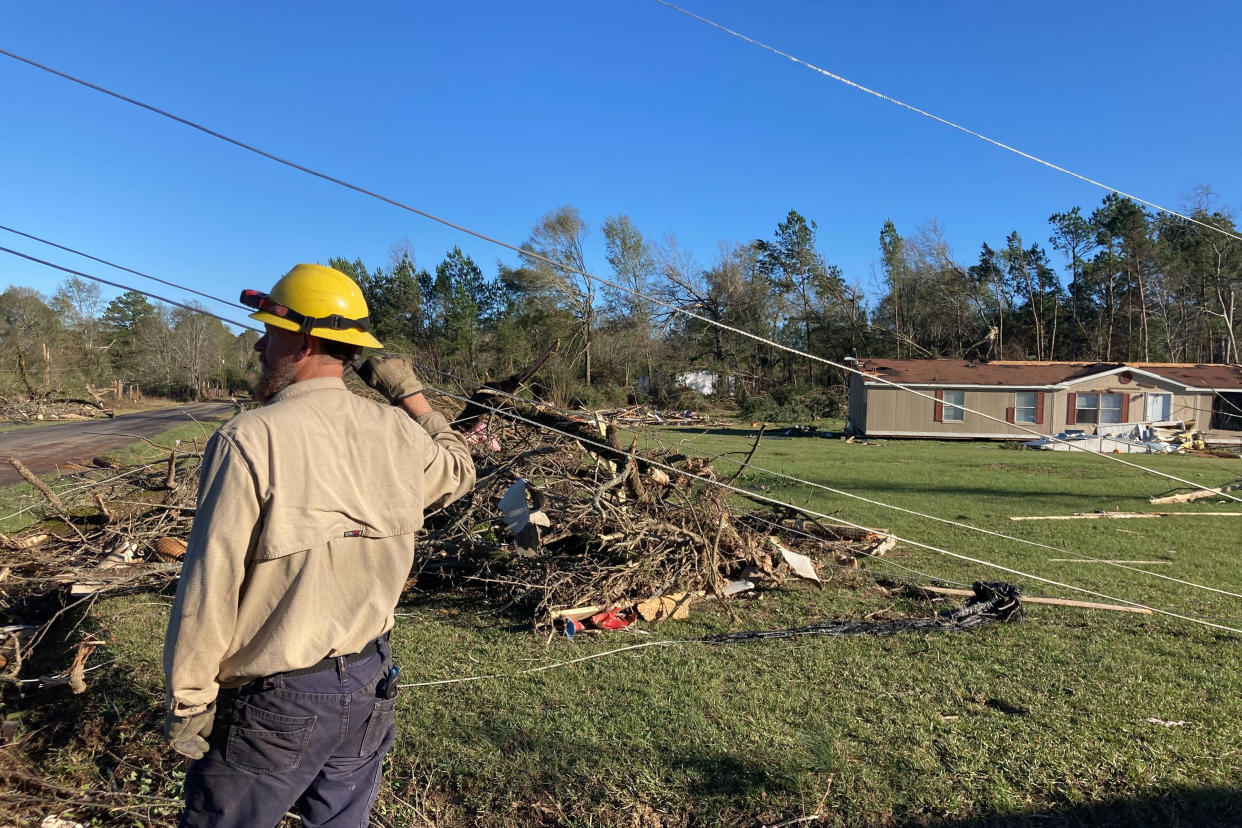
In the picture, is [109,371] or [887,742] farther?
[109,371]

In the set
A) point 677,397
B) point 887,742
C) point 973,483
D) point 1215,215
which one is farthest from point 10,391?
point 1215,215

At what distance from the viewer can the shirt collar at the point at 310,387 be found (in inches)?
74.0

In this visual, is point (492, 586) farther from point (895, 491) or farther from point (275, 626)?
point (895, 491)

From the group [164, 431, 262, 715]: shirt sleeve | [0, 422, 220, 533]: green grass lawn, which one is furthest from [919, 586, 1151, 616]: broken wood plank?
[0, 422, 220, 533]: green grass lawn

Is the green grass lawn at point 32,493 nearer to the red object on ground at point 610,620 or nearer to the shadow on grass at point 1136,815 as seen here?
the red object on ground at point 610,620

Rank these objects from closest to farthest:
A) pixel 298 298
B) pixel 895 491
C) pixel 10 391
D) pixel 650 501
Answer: pixel 298 298, pixel 650 501, pixel 895 491, pixel 10 391

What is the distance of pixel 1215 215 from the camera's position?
38125mm

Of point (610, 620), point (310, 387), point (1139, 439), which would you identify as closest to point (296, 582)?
point (310, 387)

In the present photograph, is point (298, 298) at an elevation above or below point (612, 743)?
above

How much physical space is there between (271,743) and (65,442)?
21.5m

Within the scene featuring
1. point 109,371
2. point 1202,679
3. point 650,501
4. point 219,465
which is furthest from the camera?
point 109,371

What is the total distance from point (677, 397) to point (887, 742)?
32.2 metres

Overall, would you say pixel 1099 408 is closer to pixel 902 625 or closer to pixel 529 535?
pixel 902 625

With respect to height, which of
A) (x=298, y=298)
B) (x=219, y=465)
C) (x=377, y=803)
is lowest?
(x=377, y=803)
